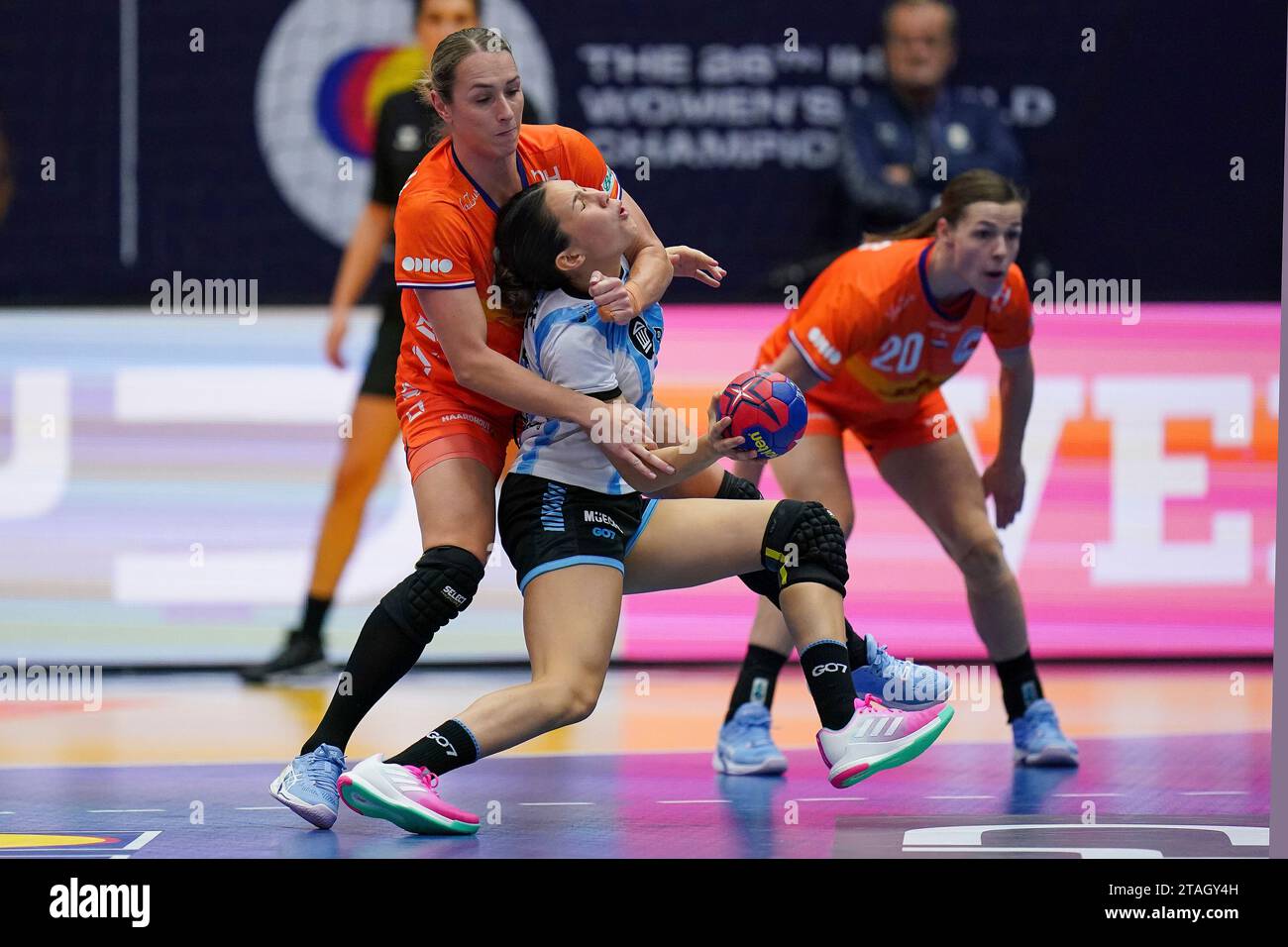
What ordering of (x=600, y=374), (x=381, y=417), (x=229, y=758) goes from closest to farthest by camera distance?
(x=600, y=374) < (x=229, y=758) < (x=381, y=417)

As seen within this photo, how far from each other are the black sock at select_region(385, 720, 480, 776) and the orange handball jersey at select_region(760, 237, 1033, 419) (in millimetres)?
1748

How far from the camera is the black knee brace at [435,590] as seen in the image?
4.50m

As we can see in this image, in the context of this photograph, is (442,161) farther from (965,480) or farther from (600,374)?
(965,480)

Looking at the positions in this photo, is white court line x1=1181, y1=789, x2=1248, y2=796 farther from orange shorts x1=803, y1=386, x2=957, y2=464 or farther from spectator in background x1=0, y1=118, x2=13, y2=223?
spectator in background x1=0, y1=118, x2=13, y2=223

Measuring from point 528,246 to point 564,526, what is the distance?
26.8 inches

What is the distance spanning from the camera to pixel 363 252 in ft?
26.0

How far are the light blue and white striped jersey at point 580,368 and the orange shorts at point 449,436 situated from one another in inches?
3.7

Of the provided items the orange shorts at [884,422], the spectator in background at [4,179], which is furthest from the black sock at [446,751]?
the spectator in background at [4,179]

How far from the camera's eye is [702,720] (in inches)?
272

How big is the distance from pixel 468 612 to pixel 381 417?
96cm

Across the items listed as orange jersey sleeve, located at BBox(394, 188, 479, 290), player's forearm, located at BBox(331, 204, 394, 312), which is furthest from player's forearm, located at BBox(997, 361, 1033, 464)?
player's forearm, located at BBox(331, 204, 394, 312)

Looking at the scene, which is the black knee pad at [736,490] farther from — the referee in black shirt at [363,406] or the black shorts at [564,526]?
the referee in black shirt at [363,406]
